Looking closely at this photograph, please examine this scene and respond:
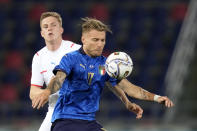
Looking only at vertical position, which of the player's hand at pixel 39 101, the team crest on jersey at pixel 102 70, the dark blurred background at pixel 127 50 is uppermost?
the team crest on jersey at pixel 102 70

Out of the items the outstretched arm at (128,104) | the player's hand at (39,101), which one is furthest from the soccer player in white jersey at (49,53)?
the player's hand at (39,101)

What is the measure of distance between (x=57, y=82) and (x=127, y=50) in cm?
999

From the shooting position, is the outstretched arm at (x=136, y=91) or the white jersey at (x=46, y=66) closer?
the outstretched arm at (x=136, y=91)

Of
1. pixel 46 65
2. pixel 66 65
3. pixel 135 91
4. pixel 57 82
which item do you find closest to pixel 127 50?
pixel 46 65

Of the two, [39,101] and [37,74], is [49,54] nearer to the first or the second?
[37,74]

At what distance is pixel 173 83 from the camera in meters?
15.1

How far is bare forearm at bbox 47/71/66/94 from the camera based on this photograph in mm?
5597

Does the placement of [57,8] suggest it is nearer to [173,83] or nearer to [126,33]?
[126,33]

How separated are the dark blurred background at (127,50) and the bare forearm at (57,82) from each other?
8.09 metres

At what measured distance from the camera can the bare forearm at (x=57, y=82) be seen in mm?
5597

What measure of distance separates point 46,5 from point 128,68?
32.4 ft

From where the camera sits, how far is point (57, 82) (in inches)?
222

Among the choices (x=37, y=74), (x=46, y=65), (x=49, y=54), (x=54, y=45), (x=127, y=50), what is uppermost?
(x=54, y=45)

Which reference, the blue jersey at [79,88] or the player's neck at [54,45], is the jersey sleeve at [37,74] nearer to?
the player's neck at [54,45]
